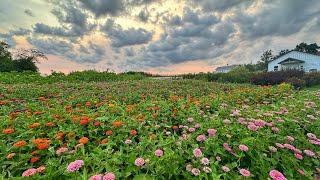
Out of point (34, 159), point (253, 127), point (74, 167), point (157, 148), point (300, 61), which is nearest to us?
point (74, 167)

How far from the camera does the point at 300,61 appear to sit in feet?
142

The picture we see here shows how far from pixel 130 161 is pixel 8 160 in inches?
54.5

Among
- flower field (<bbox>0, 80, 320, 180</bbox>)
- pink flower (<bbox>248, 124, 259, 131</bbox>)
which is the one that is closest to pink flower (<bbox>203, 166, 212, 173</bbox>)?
flower field (<bbox>0, 80, 320, 180</bbox>)

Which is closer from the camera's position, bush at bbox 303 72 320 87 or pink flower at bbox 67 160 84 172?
pink flower at bbox 67 160 84 172

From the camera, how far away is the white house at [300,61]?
4249 cm

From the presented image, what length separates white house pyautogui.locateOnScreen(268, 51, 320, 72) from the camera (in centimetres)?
4249

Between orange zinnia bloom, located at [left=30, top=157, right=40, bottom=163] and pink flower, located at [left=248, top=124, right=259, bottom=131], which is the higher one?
pink flower, located at [left=248, top=124, right=259, bottom=131]

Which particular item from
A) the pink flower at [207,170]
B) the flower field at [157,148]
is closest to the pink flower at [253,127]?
the flower field at [157,148]

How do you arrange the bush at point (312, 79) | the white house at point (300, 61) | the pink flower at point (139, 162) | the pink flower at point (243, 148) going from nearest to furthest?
the pink flower at point (139, 162)
the pink flower at point (243, 148)
the bush at point (312, 79)
the white house at point (300, 61)

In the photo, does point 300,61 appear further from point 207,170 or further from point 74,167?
point 74,167

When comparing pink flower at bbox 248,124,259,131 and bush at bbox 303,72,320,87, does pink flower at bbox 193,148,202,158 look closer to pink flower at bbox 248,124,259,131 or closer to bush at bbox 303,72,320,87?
pink flower at bbox 248,124,259,131

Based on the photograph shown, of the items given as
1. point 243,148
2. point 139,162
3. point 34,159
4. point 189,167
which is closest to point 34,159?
point 34,159

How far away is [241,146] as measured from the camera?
2.92 meters

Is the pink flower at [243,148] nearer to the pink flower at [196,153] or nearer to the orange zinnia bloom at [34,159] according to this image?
the pink flower at [196,153]
